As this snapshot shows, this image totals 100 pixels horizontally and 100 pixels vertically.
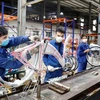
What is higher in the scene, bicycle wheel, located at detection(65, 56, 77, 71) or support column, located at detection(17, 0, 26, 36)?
support column, located at detection(17, 0, 26, 36)

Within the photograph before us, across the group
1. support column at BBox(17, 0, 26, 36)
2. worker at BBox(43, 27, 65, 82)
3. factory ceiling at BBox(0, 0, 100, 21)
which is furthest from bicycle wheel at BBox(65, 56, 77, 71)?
factory ceiling at BBox(0, 0, 100, 21)

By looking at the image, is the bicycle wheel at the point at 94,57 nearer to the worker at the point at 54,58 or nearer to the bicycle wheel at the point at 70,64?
the bicycle wheel at the point at 70,64

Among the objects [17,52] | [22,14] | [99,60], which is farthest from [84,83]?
[99,60]

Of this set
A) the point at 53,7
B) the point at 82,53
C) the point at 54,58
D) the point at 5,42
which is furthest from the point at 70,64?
the point at 53,7

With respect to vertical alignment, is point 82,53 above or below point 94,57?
above

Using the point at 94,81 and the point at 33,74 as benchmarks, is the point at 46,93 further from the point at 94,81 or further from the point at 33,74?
the point at 94,81

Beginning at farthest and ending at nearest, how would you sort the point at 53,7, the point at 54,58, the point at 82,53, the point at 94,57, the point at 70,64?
the point at 53,7 → the point at 94,57 → the point at 82,53 → the point at 70,64 → the point at 54,58

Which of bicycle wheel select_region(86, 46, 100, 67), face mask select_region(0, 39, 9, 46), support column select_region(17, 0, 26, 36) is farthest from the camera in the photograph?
bicycle wheel select_region(86, 46, 100, 67)

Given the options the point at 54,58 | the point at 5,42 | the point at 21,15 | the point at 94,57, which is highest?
the point at 21,15

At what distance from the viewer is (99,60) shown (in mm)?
5391

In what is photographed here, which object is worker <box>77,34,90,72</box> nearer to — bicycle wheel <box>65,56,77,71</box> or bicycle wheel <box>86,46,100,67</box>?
bicycle wheel <box>65,56,77,71</box>

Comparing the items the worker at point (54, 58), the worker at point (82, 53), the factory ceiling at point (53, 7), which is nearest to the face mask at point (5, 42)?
the worker at point (54, 58)

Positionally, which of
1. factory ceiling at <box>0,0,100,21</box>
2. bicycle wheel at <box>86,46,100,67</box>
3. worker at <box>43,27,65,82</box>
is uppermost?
factory ceiling at <box>0,0,100,21</box>

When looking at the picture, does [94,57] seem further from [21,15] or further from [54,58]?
[54,58]
